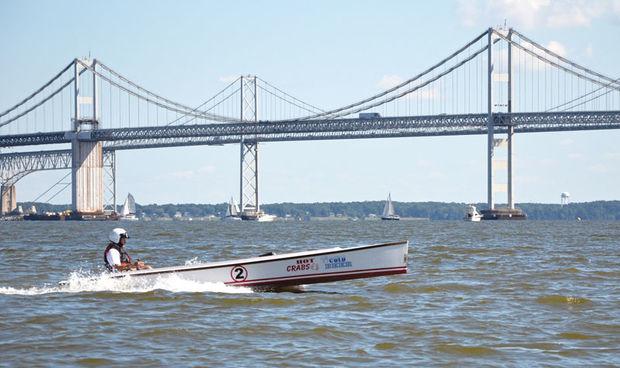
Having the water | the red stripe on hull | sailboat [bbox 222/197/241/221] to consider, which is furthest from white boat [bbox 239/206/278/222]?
the red stripe on hull

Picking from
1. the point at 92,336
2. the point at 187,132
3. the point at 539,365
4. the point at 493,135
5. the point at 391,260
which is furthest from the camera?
the point at 187,132

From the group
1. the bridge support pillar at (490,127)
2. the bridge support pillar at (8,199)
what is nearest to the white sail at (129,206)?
the bridge support pillar at (8,199)

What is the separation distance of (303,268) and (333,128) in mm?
69672

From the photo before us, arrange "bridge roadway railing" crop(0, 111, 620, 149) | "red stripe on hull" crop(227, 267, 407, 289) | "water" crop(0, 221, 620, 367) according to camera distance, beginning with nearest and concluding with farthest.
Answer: "water" crop(0, 221, 620, 367), "red stripe on hull" crop(227, 267, 407, 289), "bridge roadway railing" crop(0, 111, 620, 149)

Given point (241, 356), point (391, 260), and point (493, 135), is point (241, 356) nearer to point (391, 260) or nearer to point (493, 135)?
point (391, 260)

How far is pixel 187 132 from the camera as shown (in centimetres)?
9050

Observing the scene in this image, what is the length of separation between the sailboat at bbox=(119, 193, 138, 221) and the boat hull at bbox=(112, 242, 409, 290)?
4586 inches

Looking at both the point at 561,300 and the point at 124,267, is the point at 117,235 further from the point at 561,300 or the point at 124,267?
the point at 561,300

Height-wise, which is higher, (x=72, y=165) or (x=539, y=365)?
(x=72, y=165)

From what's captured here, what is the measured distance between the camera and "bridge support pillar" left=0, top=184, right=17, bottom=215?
11311cm

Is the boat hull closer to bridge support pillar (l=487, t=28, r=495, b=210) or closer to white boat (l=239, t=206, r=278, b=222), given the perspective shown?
bridge support pillar (l=487, t=28, r=495, b=210)

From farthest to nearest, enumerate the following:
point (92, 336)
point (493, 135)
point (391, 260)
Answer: point (493, 135), point (391, 260), point (92, 336)

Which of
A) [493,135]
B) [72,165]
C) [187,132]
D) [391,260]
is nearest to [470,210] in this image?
[493,135]

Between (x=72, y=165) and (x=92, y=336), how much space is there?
83859mm
